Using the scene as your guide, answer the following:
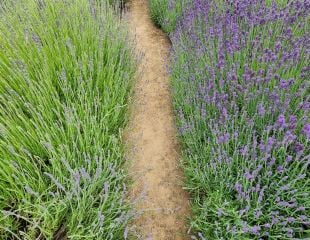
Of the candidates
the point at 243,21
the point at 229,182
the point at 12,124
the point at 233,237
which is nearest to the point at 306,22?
the point at 243,21

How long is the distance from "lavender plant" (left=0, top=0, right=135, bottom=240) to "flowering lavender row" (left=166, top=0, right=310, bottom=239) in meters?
0.58

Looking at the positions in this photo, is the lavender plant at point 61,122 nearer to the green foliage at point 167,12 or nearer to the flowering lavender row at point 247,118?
the flowering lavender row at point 247,118

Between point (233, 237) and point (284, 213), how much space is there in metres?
0.37

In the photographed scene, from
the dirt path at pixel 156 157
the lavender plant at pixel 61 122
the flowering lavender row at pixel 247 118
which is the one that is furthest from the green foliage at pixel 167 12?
the lavender plant at pixel 61 122

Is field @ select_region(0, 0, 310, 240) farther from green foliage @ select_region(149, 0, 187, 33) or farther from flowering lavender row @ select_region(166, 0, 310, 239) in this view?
green foliage @ select_region(149, 0, 187, 33)

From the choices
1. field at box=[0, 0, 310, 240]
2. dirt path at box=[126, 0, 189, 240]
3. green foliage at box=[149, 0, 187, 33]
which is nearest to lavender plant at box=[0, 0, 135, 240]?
field at box=[0, 0, 310, 240]

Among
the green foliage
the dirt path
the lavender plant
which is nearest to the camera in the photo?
the lavender plant

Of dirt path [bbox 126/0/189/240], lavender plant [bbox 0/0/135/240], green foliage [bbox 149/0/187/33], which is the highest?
green foliage [bbox 149/0/187/33]

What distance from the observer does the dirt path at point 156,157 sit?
201 centimetres

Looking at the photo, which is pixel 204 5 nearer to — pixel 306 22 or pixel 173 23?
pixel 173 23

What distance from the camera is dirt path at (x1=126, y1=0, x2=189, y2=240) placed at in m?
2.01

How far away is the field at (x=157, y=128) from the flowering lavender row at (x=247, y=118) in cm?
1

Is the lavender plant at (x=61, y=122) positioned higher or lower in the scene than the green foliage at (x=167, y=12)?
lower

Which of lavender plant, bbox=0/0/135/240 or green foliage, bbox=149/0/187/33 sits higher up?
green foliage, bbox=149/0/187/33
